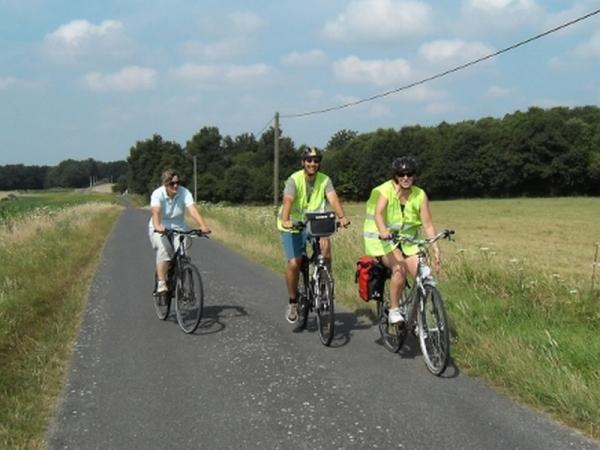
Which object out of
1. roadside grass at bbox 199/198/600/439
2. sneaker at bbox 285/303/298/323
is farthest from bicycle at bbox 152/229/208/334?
roadside grass at bbox 199/198/600/439

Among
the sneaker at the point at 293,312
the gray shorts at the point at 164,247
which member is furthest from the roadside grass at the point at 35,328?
the sneaker at the point at 293,312

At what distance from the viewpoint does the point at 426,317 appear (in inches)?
206

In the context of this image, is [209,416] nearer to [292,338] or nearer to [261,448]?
[261,448]

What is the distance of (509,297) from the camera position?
721cm

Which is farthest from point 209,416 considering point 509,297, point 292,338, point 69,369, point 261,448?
point 509,297

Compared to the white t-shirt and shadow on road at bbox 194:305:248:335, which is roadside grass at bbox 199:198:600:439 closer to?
shadow on road at bbox 194:305:248:335

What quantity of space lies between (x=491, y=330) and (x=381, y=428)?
2.45 m

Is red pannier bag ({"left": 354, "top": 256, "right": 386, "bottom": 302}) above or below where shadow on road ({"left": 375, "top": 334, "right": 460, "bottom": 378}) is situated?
above

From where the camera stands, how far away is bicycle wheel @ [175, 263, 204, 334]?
267 inches

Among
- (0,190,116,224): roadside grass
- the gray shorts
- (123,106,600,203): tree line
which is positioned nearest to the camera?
the gray shorts

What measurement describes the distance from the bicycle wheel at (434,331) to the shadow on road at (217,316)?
2.59 metres

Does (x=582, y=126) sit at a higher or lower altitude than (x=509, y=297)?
higher

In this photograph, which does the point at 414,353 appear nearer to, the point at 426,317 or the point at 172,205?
the point at 426,317

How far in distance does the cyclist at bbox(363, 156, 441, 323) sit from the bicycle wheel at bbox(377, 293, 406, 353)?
146 millimetres
